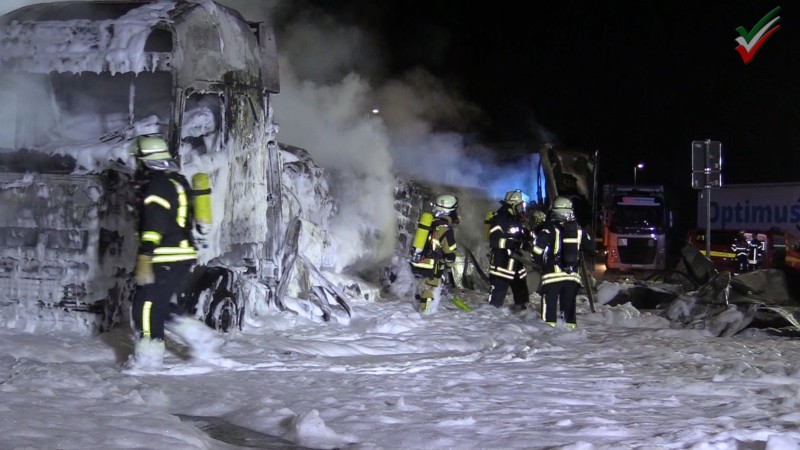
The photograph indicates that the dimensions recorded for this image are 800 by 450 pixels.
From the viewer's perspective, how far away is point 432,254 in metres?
12.1

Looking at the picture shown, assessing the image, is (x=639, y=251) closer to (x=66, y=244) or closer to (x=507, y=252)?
(x=507, y=252)

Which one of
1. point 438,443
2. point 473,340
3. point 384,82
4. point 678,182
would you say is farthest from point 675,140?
point 438,443

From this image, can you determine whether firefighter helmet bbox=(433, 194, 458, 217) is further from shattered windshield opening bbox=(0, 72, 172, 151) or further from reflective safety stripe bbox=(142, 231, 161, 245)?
reflective safety stripe bbox=(142, 231, 161, 245)

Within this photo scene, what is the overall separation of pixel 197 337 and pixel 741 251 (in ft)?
60.7

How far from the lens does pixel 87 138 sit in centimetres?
839

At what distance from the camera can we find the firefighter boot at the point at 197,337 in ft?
25.2

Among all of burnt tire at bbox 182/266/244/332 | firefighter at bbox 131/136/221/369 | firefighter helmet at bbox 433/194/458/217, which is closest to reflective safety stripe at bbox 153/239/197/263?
firefighter at bbox 131/136/221/369

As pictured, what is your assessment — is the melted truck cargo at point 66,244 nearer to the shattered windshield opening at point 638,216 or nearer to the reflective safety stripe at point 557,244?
the reflective safety stripe at point 557,244

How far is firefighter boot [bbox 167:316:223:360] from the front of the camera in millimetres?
7695

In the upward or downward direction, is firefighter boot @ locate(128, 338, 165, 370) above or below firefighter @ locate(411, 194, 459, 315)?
below

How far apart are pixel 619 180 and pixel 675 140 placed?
459 cm

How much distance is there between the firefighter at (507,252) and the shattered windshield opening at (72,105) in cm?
555

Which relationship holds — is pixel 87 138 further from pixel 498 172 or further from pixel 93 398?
pixel 498 172

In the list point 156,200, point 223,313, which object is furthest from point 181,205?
point 223,313
